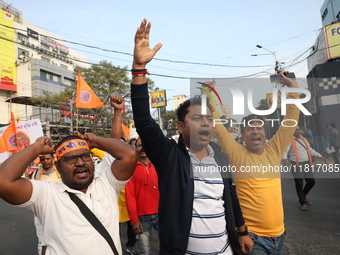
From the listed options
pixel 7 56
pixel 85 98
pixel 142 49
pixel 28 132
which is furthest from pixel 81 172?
pixel 7 56

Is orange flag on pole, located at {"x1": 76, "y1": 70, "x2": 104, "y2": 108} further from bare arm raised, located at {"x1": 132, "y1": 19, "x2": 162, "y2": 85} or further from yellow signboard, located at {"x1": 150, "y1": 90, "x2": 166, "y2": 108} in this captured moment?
yellow signboard, located at {"x1": 150, "y1": 90, "x2": 166, "y2": 108}

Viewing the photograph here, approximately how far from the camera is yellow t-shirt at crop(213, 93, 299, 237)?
83.2 inches

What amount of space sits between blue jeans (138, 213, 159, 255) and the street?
77cm

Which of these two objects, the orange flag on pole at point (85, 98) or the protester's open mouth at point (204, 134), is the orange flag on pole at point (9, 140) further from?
the protester's open mouth at point (204, 134)

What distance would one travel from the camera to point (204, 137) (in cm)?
191

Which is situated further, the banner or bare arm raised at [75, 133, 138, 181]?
the banner

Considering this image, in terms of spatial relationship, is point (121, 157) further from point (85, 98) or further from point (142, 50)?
point (85, 98)

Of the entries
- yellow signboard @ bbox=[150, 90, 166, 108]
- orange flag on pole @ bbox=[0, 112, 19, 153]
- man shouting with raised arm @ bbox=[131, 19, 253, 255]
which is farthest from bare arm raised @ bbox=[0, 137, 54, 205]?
yellow signboard @ bbox=[150, 90, 166, 108]

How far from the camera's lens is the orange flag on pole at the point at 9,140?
6.59m

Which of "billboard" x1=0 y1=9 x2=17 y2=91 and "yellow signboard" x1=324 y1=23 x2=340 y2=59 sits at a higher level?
"billboard" x1=0 y1=9 x2=17 y2=91

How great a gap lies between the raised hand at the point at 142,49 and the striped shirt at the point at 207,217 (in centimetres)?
81

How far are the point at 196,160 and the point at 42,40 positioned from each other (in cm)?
3940

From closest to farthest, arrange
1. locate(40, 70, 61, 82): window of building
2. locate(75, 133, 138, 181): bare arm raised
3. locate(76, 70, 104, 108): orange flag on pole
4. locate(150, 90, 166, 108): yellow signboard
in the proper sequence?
locate(75, 133, 138, 181): bare arm raised → locate(76, 70, 104, 108): orange flag on pole → locate(150, 90, 166, 108): yellow signboard → locate(40, 70, 61, 82): window of building

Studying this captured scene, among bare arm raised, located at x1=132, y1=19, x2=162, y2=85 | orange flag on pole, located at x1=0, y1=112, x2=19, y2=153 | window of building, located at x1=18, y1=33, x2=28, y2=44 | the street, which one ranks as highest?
window of building, located at x1=18, y1=33, x2=28, y2=44
